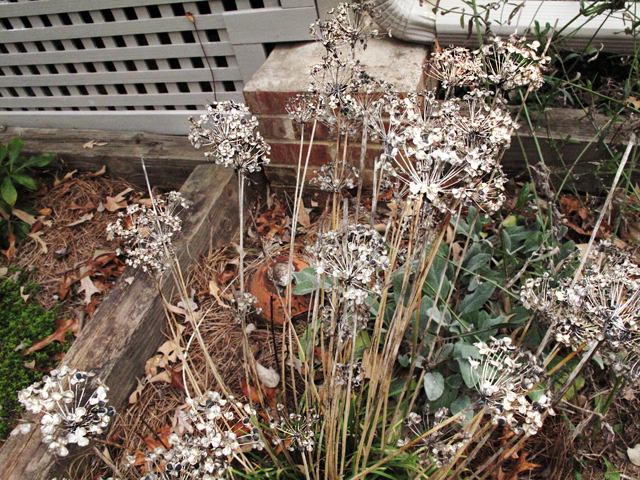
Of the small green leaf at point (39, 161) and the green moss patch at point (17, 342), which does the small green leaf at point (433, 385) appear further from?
the small green leaf at point (39, 161)

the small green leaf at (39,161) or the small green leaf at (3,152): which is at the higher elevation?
the small green leaf at (3,152)

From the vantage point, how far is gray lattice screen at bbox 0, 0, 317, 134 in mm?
2619

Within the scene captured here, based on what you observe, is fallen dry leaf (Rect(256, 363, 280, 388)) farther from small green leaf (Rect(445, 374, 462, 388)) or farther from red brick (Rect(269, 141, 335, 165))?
red brick (Rect(269, 141, 335, 165))

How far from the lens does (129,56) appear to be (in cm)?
302

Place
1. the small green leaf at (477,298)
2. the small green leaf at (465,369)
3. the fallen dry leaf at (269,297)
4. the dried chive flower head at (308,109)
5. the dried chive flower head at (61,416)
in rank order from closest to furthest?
the dried chive flower head at (61,416) → the dried chive flower head at (308,109) → the small green leaf at (465,369) → the small green leaf at (477,298) → the fallen dry leaf at (269,297)

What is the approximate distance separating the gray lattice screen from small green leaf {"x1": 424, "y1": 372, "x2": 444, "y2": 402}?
195 cm

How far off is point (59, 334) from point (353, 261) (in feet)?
7.06

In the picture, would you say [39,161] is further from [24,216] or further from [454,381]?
[454,381]

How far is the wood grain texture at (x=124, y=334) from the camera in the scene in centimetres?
166

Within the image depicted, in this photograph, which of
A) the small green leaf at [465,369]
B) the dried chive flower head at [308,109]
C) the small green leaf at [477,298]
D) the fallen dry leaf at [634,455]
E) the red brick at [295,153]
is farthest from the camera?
the red brick at [295,153]

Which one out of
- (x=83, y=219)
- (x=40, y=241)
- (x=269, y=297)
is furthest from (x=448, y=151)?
(x=40, y=241)

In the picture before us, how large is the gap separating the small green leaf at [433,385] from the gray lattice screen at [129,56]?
195 cm

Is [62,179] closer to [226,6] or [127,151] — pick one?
[127,151]

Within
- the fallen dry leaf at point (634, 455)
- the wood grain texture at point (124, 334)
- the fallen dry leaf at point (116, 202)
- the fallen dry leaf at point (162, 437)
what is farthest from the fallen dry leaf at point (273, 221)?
the fallen dry leaf at point (634, 455)
